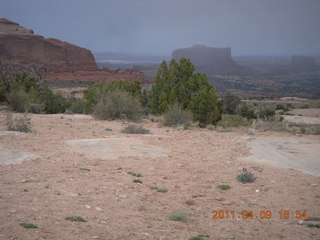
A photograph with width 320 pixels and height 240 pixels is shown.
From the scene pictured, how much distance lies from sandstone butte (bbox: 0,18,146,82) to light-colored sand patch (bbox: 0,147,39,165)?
7308 cm

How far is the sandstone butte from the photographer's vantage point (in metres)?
84.3

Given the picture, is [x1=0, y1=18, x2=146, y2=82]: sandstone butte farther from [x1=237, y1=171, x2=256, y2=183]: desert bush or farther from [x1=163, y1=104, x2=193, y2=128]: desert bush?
[x1=237, y1=171, x2=256, y2=183]: desert bush

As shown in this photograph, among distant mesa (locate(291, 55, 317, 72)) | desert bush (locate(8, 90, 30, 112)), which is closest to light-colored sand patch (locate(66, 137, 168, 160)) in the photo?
desert bush (locate(8, 90, 30, 112))

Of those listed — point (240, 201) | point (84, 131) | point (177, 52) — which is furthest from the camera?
point (177, 52)

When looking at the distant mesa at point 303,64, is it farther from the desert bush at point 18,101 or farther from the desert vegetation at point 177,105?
the desert bush at point 18,101

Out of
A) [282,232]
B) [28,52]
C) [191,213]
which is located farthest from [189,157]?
[28,52]

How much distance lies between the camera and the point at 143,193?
6719mm

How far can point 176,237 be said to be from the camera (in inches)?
185

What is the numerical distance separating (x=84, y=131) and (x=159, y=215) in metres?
8.53

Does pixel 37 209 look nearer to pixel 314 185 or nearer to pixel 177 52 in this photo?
pixel 314 185

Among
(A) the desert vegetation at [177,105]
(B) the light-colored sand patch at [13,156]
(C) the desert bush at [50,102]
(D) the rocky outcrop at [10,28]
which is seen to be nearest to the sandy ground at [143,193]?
(B) the light-colored sand patch at [13,156]

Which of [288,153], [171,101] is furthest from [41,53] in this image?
[288,153]

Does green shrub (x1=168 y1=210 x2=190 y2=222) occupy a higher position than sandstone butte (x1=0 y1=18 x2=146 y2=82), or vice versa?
sandstone butte (x1=0 y1=18 x2=146 y2=82)

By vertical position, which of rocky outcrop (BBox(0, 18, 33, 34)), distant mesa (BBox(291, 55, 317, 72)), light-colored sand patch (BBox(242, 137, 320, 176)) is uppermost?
rocky outcrop (BBox(0, 18, 33, 34))
